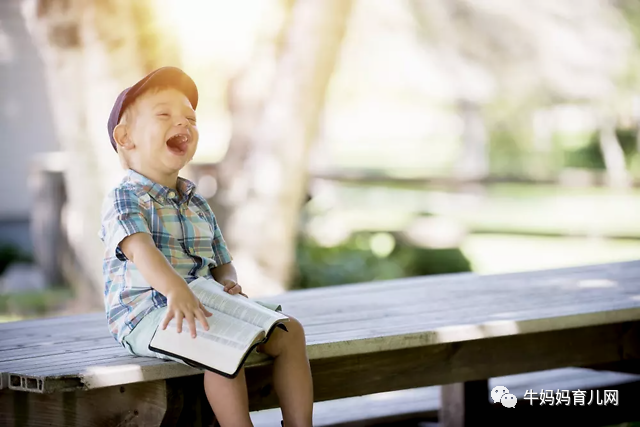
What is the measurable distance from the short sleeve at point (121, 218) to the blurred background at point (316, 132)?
3936 millimetres

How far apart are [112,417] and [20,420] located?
269mm

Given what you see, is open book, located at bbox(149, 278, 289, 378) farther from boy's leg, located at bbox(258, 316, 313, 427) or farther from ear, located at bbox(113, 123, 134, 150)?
ear, located at bbox(113, 123, 134, 150)

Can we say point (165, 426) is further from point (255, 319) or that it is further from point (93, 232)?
point (93, 232)

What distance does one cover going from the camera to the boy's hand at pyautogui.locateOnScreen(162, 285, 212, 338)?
2574 millimetres

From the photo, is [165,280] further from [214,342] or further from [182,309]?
[214,342]

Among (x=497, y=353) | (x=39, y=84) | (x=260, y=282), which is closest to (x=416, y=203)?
(x=39, y=84)

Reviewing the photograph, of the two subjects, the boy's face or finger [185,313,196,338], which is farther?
the boy's face

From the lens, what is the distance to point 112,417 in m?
2.77

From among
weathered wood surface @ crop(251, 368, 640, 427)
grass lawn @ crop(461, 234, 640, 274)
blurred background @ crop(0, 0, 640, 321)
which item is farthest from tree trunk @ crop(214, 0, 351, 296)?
grass lawn @ crop(461, 234, 640, 274)

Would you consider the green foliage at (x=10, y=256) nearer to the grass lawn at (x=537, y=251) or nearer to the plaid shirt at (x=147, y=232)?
the grass lawn at (x=537, y=251)

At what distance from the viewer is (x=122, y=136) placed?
291 cm

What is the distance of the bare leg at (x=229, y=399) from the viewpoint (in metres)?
2.63

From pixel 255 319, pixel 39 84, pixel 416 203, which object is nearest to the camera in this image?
pixel 255 319

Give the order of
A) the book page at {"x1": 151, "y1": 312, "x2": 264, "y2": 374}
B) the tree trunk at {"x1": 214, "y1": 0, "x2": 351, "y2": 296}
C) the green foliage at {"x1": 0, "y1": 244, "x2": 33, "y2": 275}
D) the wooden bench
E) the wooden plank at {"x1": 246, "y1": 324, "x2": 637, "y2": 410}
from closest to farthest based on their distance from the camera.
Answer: the book page at {"x1": 151, "y1": 312, "x2": 264, "y2": 374}, the wooden bench, the wooden plank at {"x1": 246, "y1": 324, "x2": 637, "y2": 410}, the tree trunk at {"x1": 214, "y1": 0, "x2": 351, "y2": 296}, the green foliage at {"x1": 0, "y1": 244, "x2": 33, "y2": 275}
